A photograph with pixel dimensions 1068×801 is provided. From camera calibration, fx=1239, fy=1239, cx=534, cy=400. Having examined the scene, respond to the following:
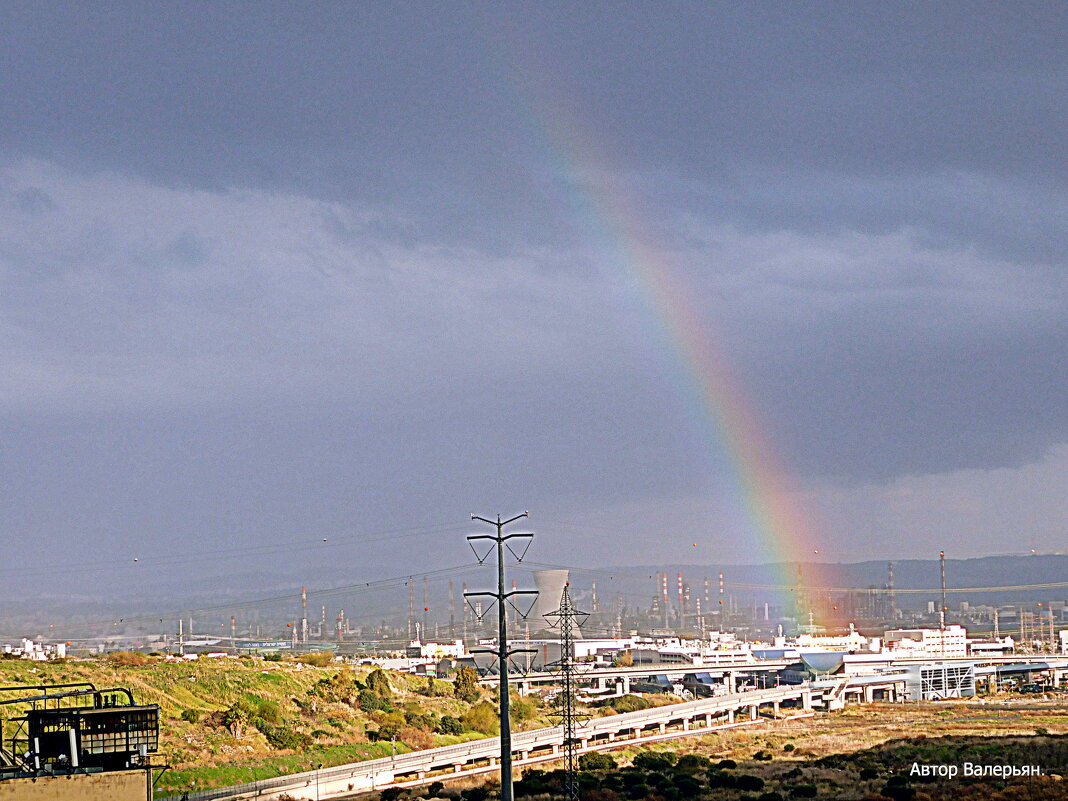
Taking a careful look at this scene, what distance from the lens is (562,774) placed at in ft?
223

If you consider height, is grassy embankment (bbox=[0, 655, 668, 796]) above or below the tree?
above

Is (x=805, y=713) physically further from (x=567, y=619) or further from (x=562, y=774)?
(x=567, y=619)

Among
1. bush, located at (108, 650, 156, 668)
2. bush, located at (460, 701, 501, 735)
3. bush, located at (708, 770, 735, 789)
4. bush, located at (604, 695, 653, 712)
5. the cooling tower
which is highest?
the cooling tower

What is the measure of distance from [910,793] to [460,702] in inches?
2262

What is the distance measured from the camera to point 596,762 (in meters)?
78.0

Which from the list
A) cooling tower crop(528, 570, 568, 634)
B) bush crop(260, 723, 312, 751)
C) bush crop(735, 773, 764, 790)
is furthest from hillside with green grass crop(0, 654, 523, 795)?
bush crop(735, 773, 764, 790)

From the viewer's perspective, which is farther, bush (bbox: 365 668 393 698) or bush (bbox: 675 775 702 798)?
bush (bbox: 365 668 393 698)

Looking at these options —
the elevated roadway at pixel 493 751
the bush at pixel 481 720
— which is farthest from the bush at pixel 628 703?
the bush at pixel 481 720

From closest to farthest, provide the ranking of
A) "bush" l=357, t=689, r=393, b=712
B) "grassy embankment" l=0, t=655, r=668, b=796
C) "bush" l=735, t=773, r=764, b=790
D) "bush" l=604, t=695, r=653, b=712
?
"bush" l=735, t=773, r=764, b=790 → "grassy embankment" l=0, t=655, r=668, b=796 → "bush" l=357, t=689, r=393, b=712 → "bush" l=604, t=695, r=653, b=712

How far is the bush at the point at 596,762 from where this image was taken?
7669 centimetres

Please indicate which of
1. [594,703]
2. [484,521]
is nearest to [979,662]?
[594,703]

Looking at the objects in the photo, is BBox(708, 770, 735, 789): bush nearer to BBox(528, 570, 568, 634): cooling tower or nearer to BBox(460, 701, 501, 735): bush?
BBox(528, 570, 568, 634): cooling tower

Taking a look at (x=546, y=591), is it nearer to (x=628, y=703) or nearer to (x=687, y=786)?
(x=687, y=786)

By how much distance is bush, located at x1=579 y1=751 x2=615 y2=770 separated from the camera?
76.7m
